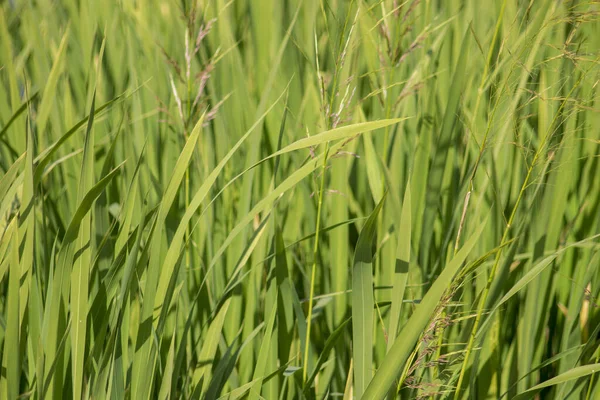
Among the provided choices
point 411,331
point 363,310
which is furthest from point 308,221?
point 411,331

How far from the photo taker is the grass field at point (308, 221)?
0.71 m

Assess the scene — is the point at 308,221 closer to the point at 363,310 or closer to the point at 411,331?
the point at 363,310

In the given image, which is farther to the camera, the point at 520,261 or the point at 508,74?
the point at 520,261

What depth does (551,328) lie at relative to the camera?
1093 mm

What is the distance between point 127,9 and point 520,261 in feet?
3.21

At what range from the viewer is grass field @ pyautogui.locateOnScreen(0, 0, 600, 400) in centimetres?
71

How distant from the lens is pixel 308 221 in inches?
40.9

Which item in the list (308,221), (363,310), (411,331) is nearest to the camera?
(411,331)

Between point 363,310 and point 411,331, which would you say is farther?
point 363,310

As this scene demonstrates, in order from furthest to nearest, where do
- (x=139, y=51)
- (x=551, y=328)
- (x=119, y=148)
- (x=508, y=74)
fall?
(x=139, y=51)
(x=119, y=148)
(x=551, y=328)
(x=508, y=74)

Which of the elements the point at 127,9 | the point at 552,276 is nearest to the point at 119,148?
the point at 127,9

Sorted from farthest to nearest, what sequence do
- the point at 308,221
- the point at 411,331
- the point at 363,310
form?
the point at 308,221, the point at 363,310, the point at 411,331

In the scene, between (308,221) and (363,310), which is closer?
(363,310)

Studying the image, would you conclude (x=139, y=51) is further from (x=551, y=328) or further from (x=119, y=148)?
(x=551, y=328)
